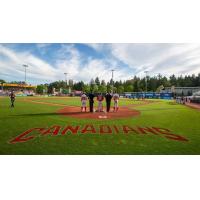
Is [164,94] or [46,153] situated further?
[164,94]

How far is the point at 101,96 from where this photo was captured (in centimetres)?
1412

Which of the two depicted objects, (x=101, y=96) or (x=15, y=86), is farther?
(x=15, y=86)

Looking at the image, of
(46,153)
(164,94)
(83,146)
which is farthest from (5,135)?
(164,94)

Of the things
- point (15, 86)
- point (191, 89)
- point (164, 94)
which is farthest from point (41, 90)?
point (191, 89)

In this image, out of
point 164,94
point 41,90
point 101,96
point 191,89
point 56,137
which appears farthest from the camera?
point 41,90

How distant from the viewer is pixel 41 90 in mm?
90375

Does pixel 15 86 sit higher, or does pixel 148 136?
pixel 15 86

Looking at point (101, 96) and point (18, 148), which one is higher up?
point (101, 96)

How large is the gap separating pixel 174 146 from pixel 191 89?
248ft
